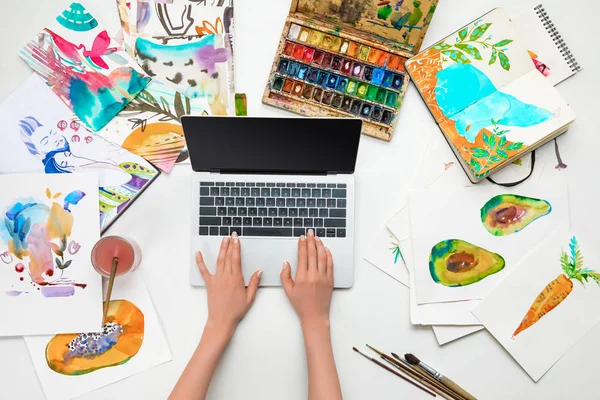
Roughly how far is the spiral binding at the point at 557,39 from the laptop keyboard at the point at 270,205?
49cm

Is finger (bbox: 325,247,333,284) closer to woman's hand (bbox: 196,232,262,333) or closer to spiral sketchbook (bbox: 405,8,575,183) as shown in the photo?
woman's hand (bbox: 196,232,262,333)

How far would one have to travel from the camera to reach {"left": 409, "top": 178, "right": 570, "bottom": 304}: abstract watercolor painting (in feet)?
3.41

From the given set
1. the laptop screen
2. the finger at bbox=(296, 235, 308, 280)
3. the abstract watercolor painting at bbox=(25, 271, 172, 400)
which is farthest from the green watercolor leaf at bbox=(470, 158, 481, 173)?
the abstract watercolor painting at bbox=(25, 271, 172, 400)

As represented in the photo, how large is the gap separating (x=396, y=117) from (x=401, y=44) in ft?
0.45

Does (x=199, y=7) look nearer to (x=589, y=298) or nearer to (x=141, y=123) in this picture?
(x=141, y=123)

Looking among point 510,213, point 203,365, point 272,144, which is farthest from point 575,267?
point 203,365

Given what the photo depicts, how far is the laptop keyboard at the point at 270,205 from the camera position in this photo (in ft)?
3.36

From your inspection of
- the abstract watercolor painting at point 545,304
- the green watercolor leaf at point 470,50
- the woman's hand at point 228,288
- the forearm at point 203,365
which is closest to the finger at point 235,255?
the woman's hand at point 228,288

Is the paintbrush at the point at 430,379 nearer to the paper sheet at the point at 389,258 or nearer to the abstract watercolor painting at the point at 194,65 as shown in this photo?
the paper sheet at the point at 389,258

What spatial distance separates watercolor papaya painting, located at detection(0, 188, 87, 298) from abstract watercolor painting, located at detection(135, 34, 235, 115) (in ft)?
0.98

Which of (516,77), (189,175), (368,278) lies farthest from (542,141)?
(189,175)

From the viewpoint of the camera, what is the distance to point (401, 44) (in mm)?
1042

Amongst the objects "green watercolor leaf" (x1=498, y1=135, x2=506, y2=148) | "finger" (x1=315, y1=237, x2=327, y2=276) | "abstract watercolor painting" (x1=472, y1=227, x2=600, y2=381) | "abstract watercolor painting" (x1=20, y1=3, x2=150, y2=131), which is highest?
"abstract watercolor painting" (x1=20, y1=3, x2=150, y2=131)

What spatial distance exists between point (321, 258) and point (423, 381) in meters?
0.30
